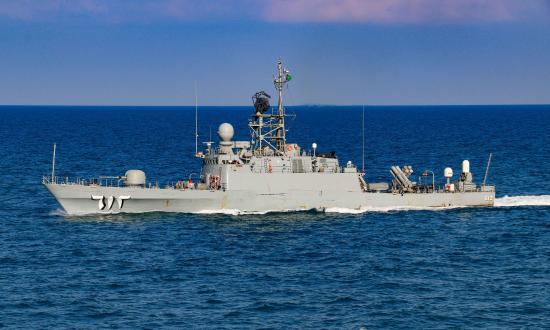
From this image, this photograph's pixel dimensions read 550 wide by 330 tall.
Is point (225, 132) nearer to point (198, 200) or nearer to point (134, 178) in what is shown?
point (198, 200)

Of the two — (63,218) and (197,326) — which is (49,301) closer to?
(197,326)

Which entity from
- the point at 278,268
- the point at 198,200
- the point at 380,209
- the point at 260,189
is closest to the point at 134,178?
the point at 198,200

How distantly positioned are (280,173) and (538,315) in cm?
2860

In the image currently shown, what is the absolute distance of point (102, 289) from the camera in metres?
43.5

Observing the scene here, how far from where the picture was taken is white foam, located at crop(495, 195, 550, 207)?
2746 inches

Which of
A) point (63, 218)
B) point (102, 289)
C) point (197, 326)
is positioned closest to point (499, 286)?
point (197, 326)

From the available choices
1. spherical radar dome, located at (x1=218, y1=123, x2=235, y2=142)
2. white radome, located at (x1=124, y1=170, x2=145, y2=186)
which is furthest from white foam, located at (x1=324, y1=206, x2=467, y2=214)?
white radome, located at (x1=124, y1=170, x2=145, y2=186)

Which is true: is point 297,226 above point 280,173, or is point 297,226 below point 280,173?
below

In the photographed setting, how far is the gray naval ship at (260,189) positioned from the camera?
63125mm

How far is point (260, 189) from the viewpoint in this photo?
64000 millimetres

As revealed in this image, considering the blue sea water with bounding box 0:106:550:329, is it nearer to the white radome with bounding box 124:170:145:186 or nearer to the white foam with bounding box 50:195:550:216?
the white foam with bounding box 50:195:550:216

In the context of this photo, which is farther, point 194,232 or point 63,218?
point 63,218

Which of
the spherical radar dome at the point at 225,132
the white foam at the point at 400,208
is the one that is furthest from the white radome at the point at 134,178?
the spherical radar dome at the point at 225,132

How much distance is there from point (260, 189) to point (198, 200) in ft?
15.7
